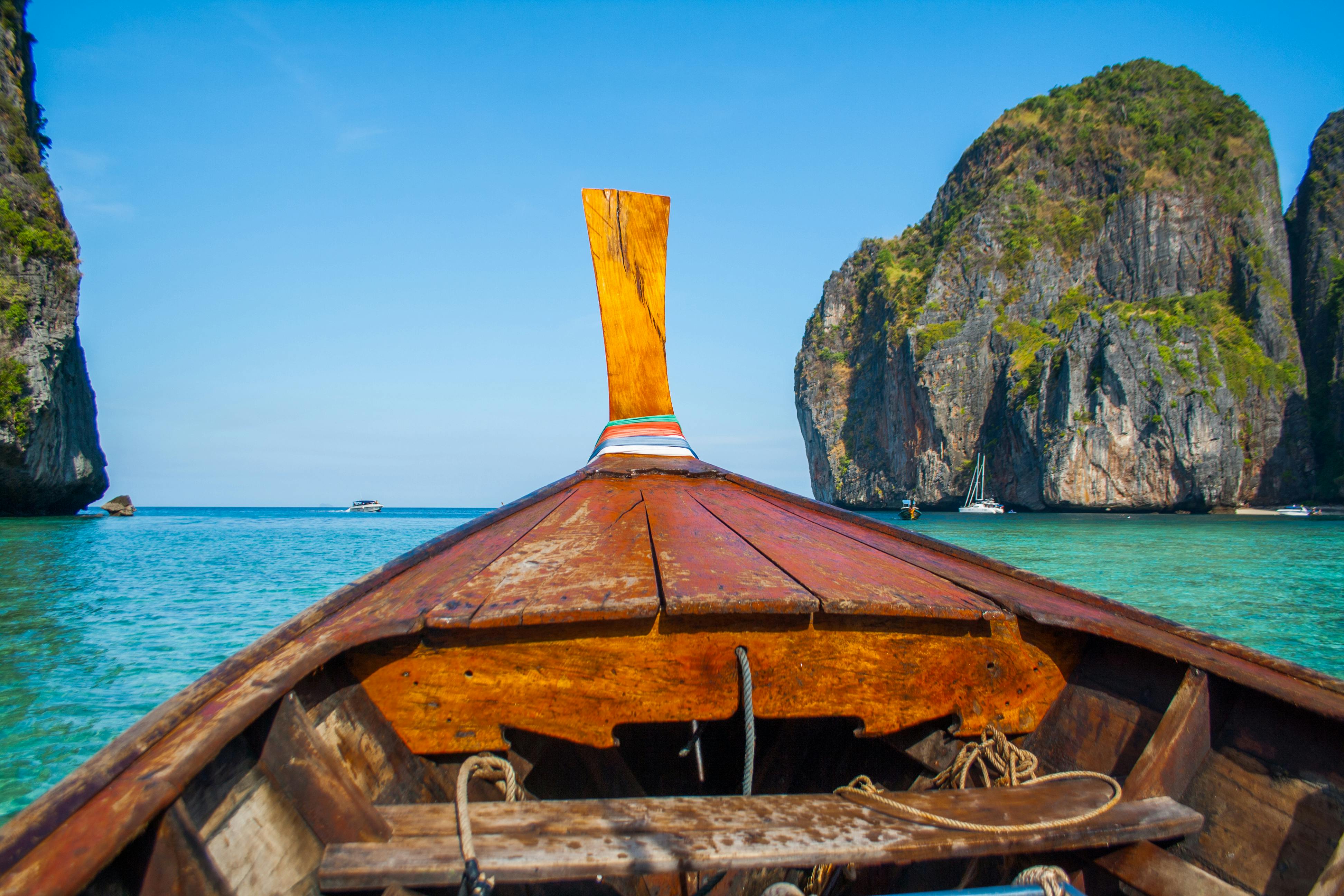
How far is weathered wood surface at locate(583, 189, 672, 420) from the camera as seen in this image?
351 centimetres

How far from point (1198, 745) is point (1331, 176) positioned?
2493 inches

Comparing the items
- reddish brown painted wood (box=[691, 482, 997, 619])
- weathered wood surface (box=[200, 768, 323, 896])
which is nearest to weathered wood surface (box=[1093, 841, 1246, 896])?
reddish brown painted wood (box=[691, 482, 997, 619])

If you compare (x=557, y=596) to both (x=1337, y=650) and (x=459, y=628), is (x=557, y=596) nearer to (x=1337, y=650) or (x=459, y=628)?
(x=459, y=628)

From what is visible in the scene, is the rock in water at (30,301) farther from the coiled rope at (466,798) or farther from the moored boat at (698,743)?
the coiled rope at (466,798)

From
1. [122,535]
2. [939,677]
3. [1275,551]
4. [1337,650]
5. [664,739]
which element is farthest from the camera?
[122,535]

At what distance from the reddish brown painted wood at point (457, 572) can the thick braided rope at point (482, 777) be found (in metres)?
0.30

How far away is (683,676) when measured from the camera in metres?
1.52

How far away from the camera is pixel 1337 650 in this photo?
21.7 feet

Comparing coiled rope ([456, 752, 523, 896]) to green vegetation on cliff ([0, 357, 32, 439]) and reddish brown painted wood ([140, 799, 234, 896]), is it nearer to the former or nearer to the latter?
reddish brown painted wood ([140, 799, 234, 896])

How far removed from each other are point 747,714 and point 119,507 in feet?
179

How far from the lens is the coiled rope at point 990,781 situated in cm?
116

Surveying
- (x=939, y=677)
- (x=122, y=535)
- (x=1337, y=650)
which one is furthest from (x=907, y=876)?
Answer: (x=122, y=535)

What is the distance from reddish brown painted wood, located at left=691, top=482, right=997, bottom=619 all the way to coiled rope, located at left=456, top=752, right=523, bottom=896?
2.70 feet

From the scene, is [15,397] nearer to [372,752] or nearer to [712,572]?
[372,752]
